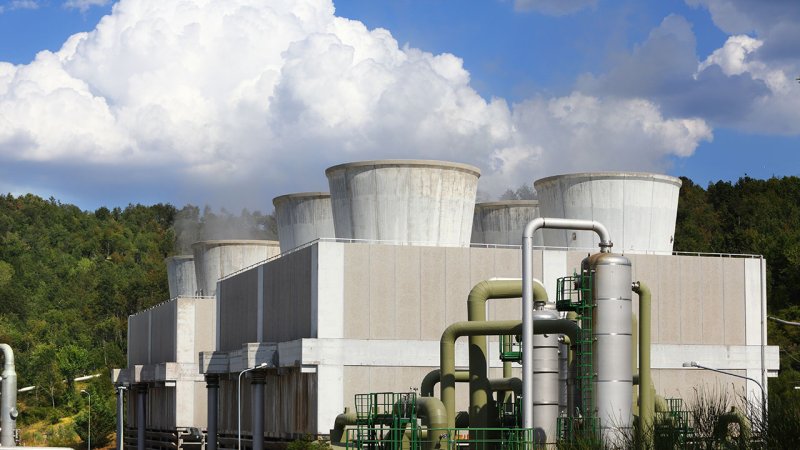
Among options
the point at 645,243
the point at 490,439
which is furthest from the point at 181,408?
the point at 490,439

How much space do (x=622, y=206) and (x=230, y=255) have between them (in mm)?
32709

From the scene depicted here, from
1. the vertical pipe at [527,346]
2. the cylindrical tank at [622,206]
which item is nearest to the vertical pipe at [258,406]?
the cylindrical tank at [622,206]

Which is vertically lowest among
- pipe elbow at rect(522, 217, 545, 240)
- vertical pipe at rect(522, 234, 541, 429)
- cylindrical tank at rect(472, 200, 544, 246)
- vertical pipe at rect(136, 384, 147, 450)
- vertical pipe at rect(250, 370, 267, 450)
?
vertical pipe at rect(136, 384, 147, 450)

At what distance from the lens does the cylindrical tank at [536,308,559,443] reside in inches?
1384

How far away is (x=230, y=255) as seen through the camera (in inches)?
3396

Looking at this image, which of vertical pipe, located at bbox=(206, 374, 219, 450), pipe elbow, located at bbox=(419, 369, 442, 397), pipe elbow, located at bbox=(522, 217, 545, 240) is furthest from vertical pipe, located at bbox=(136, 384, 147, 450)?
pipe elbow, located at bbox=(522, 217, 545, 240)

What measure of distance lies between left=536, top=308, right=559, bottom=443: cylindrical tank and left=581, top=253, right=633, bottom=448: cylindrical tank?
2.77 meters

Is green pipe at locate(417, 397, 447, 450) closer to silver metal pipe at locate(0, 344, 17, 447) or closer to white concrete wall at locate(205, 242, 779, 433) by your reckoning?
silver metal pipe at locate(0, 344, 17, 447)

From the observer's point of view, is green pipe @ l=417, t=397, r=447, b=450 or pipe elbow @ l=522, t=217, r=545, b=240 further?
green pipe @ l=417, t=397, r=447, b=450

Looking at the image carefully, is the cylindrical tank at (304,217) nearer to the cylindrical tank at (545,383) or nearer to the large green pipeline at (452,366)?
the large green pipeline at (452,366)

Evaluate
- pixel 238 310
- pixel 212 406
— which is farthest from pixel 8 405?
pixel 238 310

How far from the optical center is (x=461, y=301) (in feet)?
188

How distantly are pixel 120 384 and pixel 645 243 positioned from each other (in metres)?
49.5

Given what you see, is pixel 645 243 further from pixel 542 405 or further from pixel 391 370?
pixel 542 405
